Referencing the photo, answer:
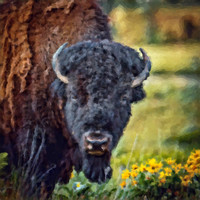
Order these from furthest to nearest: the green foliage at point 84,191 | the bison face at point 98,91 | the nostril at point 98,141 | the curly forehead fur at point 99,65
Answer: the green foliage at point 84,191 → the curly forehead fur at point 99,65 → the bison face at point 98,91 → the nostril at point 98,141

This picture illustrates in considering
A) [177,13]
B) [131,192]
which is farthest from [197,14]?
[131,192]

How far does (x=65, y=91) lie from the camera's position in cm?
388

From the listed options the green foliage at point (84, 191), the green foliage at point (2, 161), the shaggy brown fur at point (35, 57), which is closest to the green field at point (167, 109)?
the green foliage at point (84, 191)

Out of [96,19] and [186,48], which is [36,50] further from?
[186,48]

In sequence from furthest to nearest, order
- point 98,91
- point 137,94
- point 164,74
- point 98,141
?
point 164,74 → point 137,94 → point 98,91 → point 98,141

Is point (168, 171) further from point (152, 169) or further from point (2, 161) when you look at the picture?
point (2, 161)

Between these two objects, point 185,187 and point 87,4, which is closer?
point 185,187

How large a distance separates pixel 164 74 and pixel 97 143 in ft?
3.45

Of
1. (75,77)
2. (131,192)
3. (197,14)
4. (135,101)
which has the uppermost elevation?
(197,14)

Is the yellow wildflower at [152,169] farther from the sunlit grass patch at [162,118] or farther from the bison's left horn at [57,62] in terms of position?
the bison's left horn at [57,62]

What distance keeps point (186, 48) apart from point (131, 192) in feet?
4.01

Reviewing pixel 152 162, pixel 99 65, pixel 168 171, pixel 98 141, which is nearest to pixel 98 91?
pixel 99 65

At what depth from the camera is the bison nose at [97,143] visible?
11.3ft

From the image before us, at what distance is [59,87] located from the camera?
3900 millimetres
